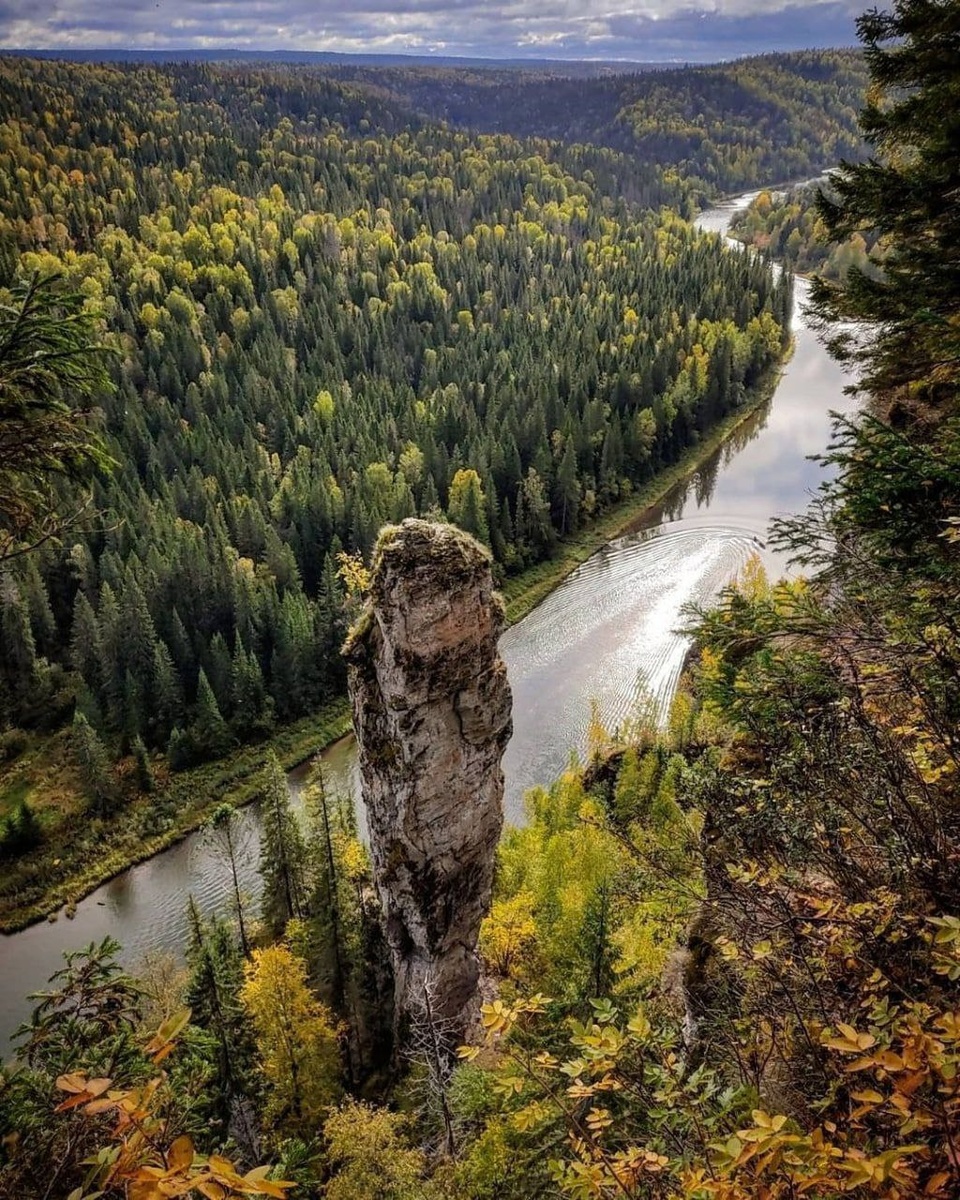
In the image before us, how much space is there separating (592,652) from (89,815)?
3317 cm

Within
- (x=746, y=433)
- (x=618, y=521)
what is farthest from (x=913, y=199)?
(x=746, y=433)

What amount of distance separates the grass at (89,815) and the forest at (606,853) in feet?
12.0

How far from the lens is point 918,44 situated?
11.5 meters

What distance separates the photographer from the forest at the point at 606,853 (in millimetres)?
4789

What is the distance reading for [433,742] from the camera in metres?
18.1

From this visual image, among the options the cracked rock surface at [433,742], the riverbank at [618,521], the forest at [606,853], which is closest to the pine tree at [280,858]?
the forest at [606,853]

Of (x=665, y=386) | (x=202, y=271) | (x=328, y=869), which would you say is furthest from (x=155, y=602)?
(x=202, y=271)

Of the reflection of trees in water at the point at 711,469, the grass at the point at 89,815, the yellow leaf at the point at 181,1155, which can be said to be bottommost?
the grass at the point at 89,815

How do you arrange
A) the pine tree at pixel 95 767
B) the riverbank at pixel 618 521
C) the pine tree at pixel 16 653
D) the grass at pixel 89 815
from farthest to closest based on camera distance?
1. the riverbank at pixel 618 521
2. the pine tree at pixel 16 653
3. the pine tree at pixel 95 767
4. the grass at pixel 89 815

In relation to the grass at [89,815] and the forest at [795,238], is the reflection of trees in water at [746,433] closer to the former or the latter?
the forest at [795,238]

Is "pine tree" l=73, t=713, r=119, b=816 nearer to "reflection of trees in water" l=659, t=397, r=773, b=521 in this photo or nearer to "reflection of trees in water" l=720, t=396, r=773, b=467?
"reflection of trees in water" l=659, t=397, r=773, b=521

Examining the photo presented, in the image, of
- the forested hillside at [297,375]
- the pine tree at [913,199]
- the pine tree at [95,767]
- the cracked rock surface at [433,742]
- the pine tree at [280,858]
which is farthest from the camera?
the forested hillside at [297,375]

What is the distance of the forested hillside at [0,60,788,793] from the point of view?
169 feet

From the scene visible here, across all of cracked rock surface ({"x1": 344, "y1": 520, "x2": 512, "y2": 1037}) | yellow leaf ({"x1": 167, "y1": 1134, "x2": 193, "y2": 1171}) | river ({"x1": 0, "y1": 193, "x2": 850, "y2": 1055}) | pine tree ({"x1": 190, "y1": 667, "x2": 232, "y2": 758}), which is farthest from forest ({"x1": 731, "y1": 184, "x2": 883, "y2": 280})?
yellow leaf ({"x1": 167, "y1": 1134, "x2": 193, "y2": 1171})
